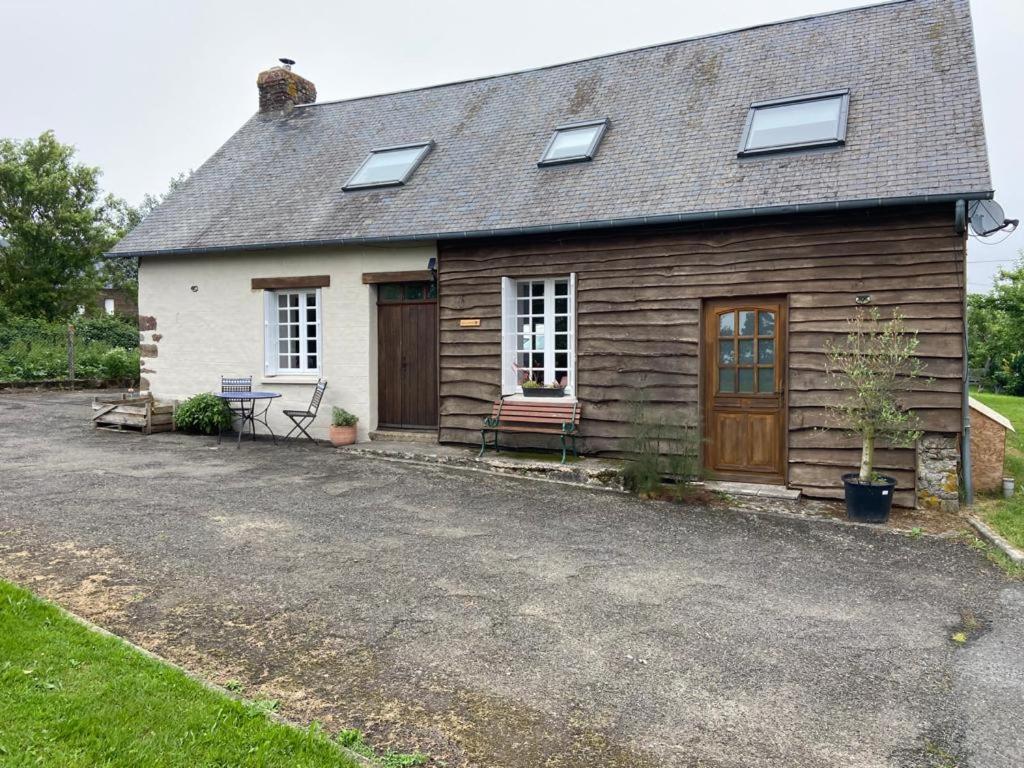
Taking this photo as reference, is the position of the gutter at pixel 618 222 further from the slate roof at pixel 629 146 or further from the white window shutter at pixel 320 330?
the white window shutter at pixel 320 330

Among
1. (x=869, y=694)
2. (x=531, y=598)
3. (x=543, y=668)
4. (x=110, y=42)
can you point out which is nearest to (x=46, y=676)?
(x=543, y=668)

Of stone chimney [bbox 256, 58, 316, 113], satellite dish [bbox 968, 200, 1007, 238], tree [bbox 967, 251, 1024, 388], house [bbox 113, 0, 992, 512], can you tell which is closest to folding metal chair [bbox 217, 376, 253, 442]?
house [bbox 113, 0, 992, 512]

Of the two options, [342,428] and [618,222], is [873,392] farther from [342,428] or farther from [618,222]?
[342,428]

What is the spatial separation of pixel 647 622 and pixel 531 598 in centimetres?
78

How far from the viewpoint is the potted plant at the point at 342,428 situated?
35.5 ft

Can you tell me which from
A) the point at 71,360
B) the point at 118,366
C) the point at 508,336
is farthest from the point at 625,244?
the point at 118,366

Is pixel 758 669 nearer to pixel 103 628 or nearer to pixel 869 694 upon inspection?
pixel 869 694

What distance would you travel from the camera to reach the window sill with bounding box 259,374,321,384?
37.3 ft

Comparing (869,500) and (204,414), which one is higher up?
(204,414)

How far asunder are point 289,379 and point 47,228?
64.9ft

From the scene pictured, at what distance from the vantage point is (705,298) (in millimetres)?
8633

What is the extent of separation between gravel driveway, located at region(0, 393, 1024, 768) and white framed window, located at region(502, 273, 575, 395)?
7.71ft

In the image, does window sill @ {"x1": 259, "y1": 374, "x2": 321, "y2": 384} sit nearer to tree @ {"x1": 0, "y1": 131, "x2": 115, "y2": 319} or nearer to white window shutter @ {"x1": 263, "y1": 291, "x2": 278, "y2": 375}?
white window shutter @ {"x1": 263, "y1": 291, "x2": 278, "y2": 375}

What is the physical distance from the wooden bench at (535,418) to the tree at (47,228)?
2294 cm
